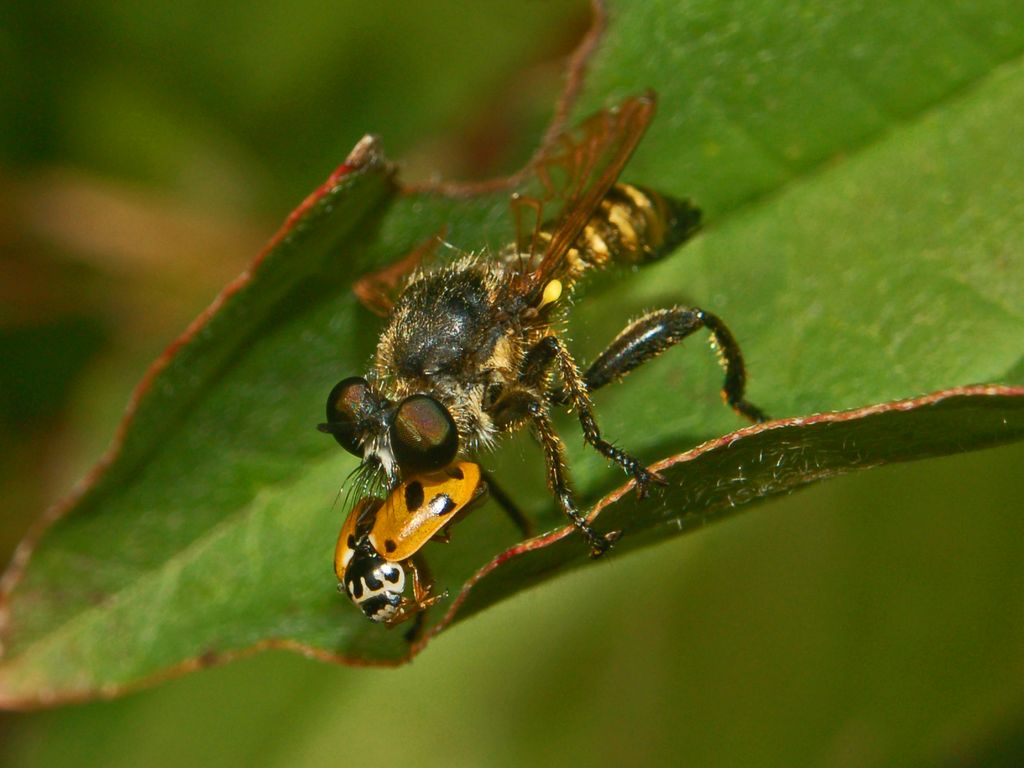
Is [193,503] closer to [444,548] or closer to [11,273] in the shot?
[444,548]

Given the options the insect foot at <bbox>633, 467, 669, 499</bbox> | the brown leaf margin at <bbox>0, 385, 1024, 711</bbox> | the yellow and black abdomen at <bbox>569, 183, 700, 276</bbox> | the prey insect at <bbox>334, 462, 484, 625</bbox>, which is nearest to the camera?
the brown leaf margin at <bbox>0, 385, 1024, 711</bbox>

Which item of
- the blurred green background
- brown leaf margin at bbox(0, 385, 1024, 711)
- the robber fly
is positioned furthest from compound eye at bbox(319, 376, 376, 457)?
the blurred green background

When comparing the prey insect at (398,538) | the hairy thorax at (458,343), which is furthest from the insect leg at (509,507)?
the prey insect at (398,538)

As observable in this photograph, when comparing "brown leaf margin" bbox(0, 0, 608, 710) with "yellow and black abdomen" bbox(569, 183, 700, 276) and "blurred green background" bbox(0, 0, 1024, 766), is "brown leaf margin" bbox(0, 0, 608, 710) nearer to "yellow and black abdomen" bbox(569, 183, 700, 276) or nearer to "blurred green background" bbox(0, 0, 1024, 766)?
"yellow and black abdomen" bbox(569, 183, 700, 276)

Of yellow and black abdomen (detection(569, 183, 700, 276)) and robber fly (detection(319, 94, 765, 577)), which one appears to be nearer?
robber fly (detection(319, 94, 765, 577))

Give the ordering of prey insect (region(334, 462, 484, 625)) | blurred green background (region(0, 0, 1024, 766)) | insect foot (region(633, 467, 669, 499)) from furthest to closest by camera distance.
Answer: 1. blurred green background (region(0, 0, 1024, 766))
2. prey insect (region(334, 462, 484, 625))
3. insect foot (region(633, 467, 669, 499))

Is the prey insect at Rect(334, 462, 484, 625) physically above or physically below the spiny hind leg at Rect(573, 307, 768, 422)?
above

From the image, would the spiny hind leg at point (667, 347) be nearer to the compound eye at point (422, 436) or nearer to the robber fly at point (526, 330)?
the robber fly at point (526, 330)
